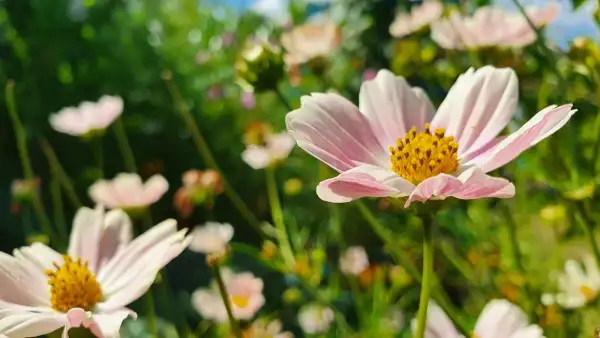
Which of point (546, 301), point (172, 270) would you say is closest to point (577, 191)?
point (546, 301)

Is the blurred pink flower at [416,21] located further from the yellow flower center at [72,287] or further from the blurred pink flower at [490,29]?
the yellow flower center at [72,287]

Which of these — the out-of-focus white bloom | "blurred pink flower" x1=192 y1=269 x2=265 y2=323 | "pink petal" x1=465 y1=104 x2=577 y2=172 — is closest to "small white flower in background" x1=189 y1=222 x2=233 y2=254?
"blurred pink flower" x1=192 y1=269 x2=265 y2=323

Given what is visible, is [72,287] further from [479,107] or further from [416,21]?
[416,21]

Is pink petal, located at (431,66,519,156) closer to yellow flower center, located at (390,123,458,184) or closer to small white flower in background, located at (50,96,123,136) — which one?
yellow flower center, located at (390,123,458,184)

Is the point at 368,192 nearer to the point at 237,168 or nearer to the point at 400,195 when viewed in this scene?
the point at 400,195

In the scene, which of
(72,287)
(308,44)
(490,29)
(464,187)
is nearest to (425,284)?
(464,187)
